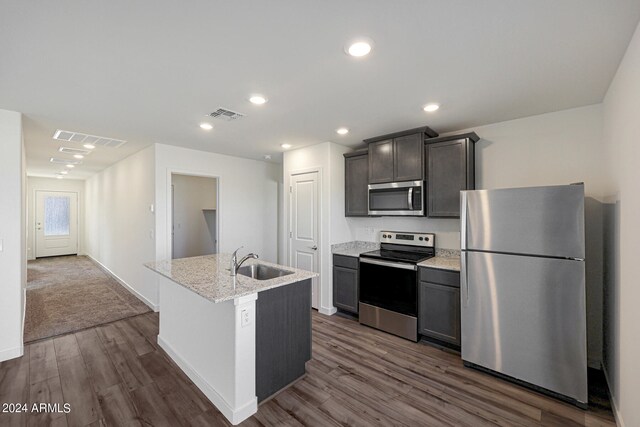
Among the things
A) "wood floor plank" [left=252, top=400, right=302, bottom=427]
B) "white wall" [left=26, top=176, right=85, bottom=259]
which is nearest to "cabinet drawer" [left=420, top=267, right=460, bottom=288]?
"wood floor plank" [left=252, top=400, right=302, bottom=427]

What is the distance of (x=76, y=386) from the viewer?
2314mm

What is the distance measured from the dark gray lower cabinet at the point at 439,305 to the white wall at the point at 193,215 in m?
5.05

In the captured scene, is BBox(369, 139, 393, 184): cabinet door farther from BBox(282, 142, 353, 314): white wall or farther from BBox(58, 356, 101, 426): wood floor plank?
BBox(58, 356, 101, 426): wood floor plank

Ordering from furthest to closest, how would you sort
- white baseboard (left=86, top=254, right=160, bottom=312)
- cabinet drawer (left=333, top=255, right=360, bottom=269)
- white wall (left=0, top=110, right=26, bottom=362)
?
1. white baseboard (left=86, top=254, right=160, bottom=312)
2. cabinet drawer (left=333, top=255, right=360, bottom=269)
3. white wall (left=0, top=110, right=26, bottom=362)

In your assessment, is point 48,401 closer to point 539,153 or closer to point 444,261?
point 444,261

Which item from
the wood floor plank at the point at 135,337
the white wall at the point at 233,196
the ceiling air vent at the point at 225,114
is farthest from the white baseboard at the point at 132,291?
the ceiling air vent at the point at 225,114

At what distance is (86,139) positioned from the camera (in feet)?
12.2

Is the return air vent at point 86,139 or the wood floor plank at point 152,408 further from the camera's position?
the return air vent at point 86,139

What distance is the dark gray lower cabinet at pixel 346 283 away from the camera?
3.65m

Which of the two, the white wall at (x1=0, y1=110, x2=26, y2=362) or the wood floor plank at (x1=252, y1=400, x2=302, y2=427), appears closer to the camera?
the wood floor plank at (x1=252, y1=400, x2=302, y2=427)

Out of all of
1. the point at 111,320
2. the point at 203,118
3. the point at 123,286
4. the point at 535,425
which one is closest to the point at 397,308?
the point at 535,425

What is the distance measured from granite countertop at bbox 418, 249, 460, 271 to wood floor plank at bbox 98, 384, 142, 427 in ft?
9.20

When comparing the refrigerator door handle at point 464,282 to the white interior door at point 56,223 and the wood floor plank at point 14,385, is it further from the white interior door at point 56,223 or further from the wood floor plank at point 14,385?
the white interior door at point 56,223

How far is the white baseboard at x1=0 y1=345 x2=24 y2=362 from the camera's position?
8.78ft
